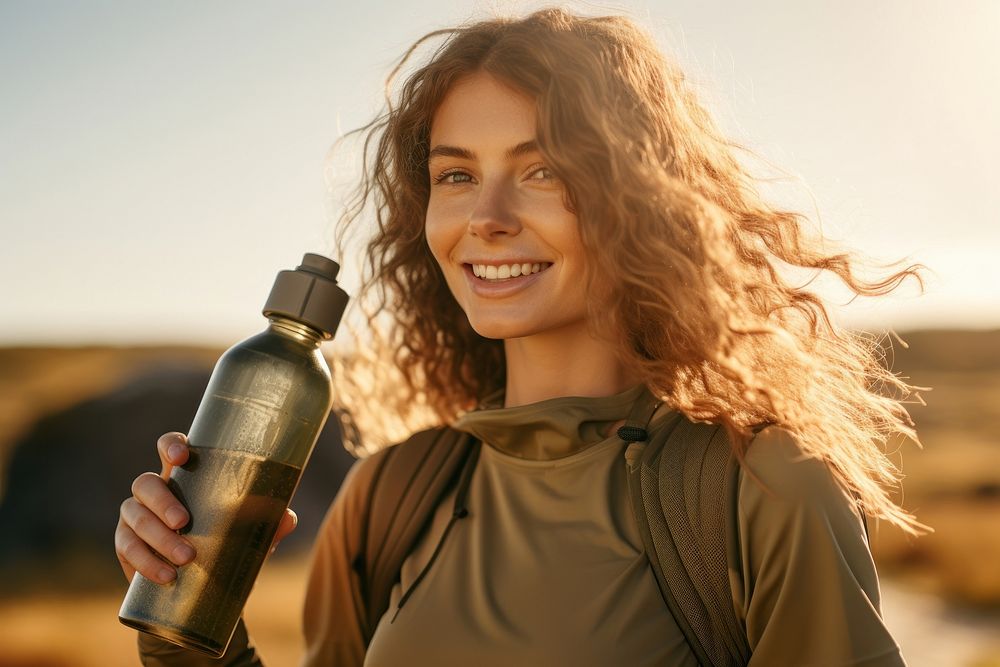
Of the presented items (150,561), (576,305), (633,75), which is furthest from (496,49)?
(150,561)

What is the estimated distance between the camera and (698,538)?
2188 millimetres

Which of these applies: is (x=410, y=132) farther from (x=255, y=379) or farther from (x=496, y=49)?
(x=255, y=379)

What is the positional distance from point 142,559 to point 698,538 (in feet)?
4.06

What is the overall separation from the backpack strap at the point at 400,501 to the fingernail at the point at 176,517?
2.36 feet

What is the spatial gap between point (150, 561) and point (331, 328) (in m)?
0.66

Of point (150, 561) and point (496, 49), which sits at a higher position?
point (496, 49)

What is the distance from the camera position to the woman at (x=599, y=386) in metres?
2.15

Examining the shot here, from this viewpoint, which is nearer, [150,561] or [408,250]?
[150,561]

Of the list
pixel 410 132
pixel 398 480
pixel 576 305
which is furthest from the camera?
pixel 410 132

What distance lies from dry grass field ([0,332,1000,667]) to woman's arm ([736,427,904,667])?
3.74ft

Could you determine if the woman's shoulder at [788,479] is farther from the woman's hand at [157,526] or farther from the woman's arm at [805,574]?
the woman's hand at [157,526]

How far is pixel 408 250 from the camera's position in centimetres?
344

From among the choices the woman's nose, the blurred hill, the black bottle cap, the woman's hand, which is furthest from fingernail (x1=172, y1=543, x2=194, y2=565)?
the blurred hill

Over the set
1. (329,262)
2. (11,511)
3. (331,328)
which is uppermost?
(329,262)
